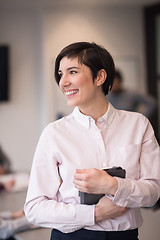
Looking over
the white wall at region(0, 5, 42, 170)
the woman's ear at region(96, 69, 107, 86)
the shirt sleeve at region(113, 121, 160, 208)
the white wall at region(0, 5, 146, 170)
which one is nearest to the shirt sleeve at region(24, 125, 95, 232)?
the shirt sleeve at region(113, 121, 160, 208)

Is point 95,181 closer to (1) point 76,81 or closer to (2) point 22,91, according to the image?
(1) point 76,81

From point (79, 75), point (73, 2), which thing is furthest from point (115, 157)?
point (73, 2)

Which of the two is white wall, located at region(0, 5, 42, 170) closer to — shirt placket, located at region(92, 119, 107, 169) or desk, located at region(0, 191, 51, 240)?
desk, located at region(0, 191, 51, 240)

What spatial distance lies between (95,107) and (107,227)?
34cm

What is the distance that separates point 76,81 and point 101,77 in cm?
9

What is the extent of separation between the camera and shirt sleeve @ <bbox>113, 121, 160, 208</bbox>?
2.87 feet

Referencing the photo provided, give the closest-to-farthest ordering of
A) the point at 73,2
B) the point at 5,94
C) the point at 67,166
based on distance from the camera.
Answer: the point at 67,166 → the point at 73,2 → the point at 5,94

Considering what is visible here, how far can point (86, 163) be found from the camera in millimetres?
936

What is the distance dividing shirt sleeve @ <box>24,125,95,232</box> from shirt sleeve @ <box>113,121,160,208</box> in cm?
10

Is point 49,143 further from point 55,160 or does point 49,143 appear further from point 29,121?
point 29,121

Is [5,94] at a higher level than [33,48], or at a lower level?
lower

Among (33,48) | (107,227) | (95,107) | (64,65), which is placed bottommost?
(107,227)

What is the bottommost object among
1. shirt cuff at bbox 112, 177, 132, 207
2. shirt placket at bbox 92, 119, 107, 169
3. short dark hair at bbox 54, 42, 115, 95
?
shirt cuff at bbox 112, 177, 132, 207

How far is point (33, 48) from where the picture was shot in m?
4.10
